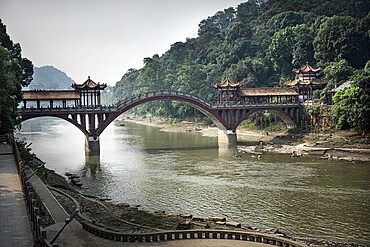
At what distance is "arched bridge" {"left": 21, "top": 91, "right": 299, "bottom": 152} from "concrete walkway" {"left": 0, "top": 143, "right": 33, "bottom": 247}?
30.2 m

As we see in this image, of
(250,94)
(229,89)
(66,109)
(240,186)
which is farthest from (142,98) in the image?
(240,186)

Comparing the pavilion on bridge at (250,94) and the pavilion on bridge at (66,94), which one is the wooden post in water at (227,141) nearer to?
the pavilion on bridge at (250,94)

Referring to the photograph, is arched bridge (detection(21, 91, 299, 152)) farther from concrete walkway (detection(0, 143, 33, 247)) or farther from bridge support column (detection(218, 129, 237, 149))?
concrete walkway (detection(0, 143, 33, 247))

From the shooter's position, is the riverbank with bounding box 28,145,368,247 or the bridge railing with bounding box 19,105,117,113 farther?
the bridge railing with bounding box 19,105,117,113

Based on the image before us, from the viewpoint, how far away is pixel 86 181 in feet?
132

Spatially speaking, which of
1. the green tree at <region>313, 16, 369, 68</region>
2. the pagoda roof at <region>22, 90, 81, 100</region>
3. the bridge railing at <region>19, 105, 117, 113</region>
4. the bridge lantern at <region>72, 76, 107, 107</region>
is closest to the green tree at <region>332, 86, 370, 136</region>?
the green tree at <region>313, 16, 369, 68</region>

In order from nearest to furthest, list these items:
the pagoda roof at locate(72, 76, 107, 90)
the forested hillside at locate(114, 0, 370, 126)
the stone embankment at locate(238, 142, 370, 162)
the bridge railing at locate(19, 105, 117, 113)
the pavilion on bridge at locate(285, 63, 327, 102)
Answer: the stone embankment at locate(238, 142, 370, 162), the bridge railing at locate(19, 105, 117, 113), the pagoda roof at locate(72, 76, 107, 90), the pavilion on bridge at locate(285, 63, 327, 102), the forested hillside at locate(114, 0, 370, 126)

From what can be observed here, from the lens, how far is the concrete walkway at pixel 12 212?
14.3 meters

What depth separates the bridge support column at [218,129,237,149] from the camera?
205 feet

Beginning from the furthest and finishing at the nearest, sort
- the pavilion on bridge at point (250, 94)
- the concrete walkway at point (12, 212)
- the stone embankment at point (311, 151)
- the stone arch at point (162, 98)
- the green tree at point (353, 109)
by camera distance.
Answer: the pavilion on bridge at point (250, 94), the stone arch at point (162, 98), the green tree at point (353, 109), the stone embankment at point (311, 151), the concrete walkway at point (12, 212)

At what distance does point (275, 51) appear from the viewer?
84.4m

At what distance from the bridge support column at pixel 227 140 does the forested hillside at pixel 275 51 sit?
15957mm

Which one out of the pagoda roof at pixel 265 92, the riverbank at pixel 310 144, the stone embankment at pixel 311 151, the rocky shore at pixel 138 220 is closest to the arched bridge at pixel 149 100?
the pagoda roof at pixel 265 92

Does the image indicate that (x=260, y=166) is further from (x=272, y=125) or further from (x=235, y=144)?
(x=272, y=125)
